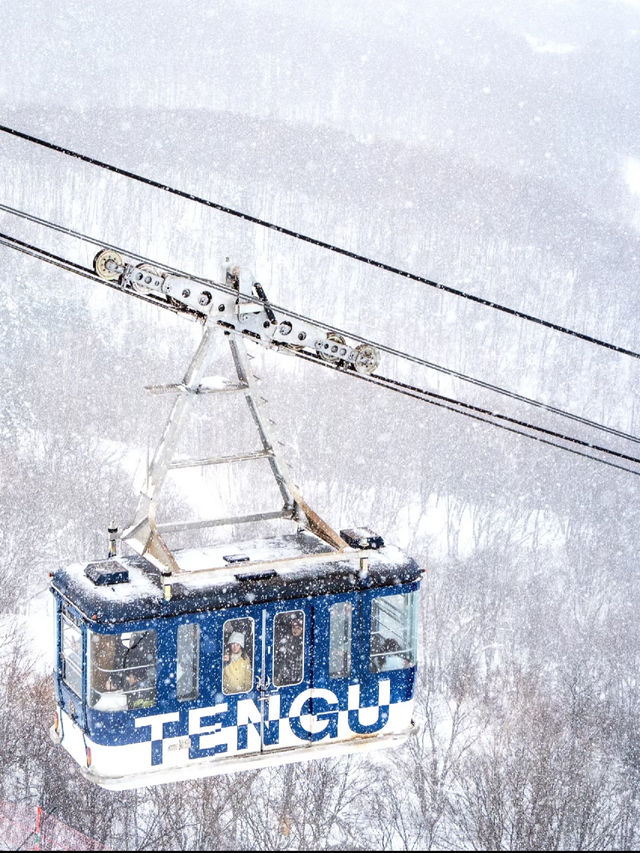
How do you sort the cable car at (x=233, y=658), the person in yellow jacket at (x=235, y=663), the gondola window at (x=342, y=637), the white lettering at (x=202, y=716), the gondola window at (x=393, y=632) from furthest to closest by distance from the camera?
the gondola window at (x=393, y=632)
the gondola window at (x=342, y=637)
the person in yellow jacket at (x=235, y=663)
the white lettering at (x=202, y=716)
the cable car at (x=233, y=658)

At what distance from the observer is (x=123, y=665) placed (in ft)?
53.0

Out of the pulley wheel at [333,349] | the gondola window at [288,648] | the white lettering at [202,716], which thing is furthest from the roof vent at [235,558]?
the pulley wheel at [333,349]

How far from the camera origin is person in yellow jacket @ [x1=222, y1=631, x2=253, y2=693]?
16.6 metres

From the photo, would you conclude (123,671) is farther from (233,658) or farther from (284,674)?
(284,674)

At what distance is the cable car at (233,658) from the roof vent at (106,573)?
2 centimetres

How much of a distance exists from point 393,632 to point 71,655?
3.99 meters

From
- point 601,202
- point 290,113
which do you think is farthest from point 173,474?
point 601,202

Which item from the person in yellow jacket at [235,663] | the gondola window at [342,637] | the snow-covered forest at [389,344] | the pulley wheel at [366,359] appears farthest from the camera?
the snow-covered forest at [389,344]

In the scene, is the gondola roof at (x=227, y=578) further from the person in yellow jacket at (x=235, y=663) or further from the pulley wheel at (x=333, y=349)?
the pulley wheel at (x=333, y=349)

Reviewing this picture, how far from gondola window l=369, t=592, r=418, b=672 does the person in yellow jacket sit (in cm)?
166

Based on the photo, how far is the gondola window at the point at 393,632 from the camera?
17281 mm

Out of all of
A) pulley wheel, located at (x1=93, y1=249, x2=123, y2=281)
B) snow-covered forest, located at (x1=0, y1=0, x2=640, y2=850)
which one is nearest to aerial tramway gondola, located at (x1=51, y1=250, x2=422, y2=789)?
pulley wheel, located at (x1=93, y1=249, x2=123, y2=281)

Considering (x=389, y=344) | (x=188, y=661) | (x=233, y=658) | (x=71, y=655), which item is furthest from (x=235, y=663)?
(x=389, y=344)

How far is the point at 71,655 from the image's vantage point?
16938 mm
